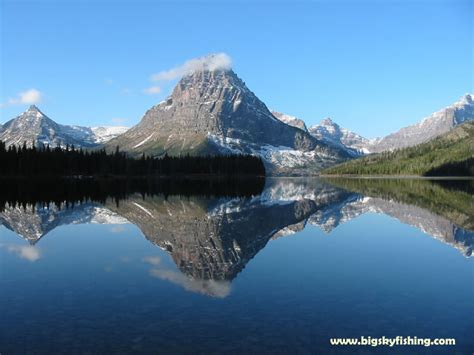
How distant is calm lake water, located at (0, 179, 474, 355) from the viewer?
15.8 metres

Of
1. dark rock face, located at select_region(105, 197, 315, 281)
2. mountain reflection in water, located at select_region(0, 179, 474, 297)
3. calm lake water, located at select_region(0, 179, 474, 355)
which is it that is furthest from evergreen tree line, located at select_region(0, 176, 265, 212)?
calm lake water, located at select_region(0, 179, 474, 355)

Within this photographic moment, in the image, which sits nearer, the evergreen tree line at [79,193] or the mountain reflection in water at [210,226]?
the mountain reflection in water at [210,226]

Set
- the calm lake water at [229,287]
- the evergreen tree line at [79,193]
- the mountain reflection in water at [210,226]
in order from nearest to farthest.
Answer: the calm lake water at [229,287], the mountain reflection in water at [210,226], the evergreen tree line at [79,193]

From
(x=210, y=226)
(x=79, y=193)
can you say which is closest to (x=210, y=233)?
(x=210, y=226)

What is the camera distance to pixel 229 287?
886 inches

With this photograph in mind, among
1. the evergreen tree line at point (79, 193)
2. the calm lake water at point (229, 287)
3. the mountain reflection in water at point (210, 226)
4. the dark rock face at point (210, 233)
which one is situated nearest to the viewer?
the calm lake water at point (229, 287)

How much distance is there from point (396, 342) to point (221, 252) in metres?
17.0

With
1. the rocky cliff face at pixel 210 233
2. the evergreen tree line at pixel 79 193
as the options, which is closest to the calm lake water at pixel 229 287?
the rocky cliff face at pixel 210 233

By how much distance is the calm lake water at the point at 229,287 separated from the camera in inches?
620

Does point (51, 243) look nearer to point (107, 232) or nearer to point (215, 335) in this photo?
point (107, 232)

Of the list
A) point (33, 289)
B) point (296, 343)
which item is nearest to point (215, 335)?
point (296, 343)

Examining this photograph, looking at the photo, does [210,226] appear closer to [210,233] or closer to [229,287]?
[210,233]

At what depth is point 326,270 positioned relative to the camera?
27.1 metres

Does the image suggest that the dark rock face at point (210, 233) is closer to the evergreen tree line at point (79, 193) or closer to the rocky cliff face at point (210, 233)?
the rocky cliff face at point (210, 233)
